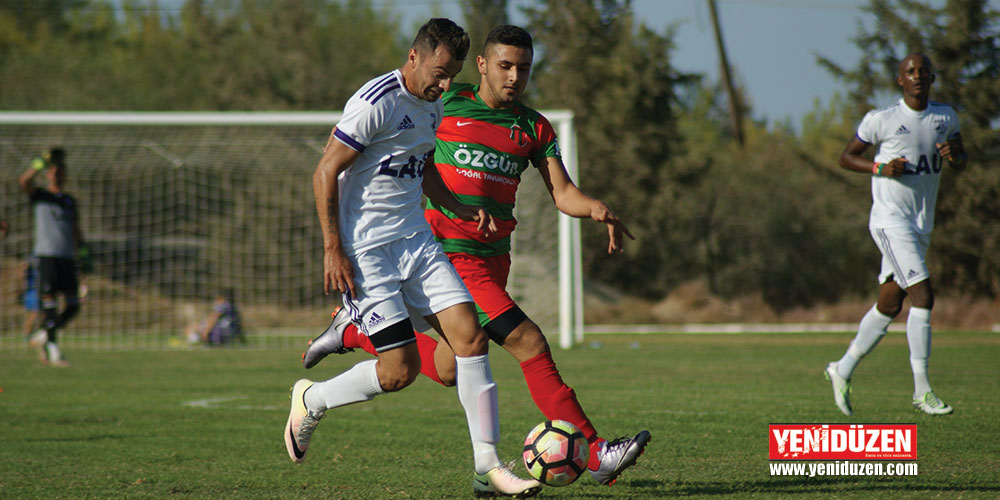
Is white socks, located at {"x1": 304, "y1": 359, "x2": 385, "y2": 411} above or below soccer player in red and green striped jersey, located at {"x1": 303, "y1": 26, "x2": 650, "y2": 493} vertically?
below

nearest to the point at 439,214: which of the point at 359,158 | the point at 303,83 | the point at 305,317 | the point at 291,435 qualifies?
the point at 359,158

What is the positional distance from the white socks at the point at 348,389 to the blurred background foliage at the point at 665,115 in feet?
62.4

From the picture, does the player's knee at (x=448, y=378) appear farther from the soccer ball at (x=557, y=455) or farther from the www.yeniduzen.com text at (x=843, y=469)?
the www.yeniduzen.com text at (x=843, y=469)

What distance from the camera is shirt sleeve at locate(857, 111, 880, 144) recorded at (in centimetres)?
794

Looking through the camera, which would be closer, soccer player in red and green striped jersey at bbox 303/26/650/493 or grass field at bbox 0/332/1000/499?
grass field at bbox 0/332/1000/499

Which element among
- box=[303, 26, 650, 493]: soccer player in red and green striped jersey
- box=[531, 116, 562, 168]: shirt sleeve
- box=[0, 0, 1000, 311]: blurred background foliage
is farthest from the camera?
box=[0, 0, 1000, 311]: blurred background foliage

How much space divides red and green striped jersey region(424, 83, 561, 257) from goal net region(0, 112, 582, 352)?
1448cm

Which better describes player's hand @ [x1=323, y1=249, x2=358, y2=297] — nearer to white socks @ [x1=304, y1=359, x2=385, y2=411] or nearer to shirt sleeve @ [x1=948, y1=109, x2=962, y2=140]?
white socks @ [x1=304, y1=359, x2=385, y2=411]

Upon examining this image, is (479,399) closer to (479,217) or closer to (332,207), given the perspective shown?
(479,217)

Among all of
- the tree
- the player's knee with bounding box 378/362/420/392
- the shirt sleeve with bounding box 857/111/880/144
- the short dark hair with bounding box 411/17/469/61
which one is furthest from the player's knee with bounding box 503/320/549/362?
the tree

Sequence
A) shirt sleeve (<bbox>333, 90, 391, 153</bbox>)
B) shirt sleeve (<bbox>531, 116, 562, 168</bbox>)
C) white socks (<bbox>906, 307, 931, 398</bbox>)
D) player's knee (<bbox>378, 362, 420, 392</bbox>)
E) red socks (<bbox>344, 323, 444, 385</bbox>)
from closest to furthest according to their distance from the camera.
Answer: shirt sleeve (<bbox>333, 90, 391, 153</bbox>) < player's knee (<bbox>378, 362, 420, 392</bbox>) < shirt sleeve (<bbox>531, 116, 562, 168</bbox>) < red socks (<bbox>344, 323, 444, 385</bbox>) < white socks (<bbox>906, 307, 931, 398</bbox>)

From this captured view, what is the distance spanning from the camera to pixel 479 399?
184 inches

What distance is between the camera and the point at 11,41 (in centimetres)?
4922

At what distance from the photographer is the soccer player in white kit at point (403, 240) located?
4551 mm
